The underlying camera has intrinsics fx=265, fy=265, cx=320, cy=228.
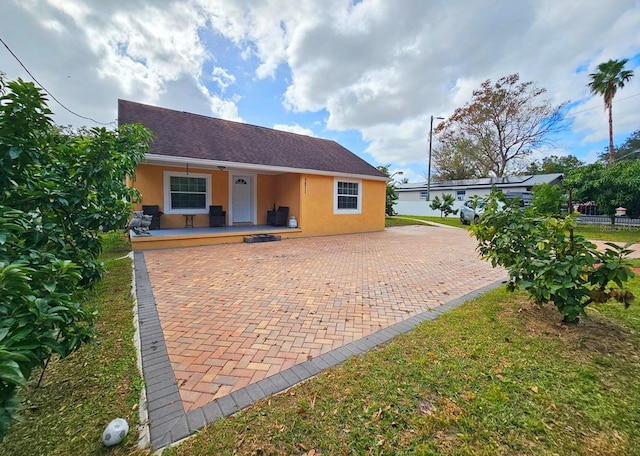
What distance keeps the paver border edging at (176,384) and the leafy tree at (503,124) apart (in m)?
28.4

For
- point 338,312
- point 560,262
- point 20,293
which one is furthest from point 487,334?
point 20,293

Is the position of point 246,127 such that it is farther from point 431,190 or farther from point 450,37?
point 431,190

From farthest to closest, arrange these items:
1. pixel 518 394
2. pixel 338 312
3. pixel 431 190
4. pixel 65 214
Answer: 1. pixel 431 190
2. pixel 338 312
3. pixel 65 214
4. pixel 518 394

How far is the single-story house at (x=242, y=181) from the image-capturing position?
31.6 ft

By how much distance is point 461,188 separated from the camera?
26781 millimetres

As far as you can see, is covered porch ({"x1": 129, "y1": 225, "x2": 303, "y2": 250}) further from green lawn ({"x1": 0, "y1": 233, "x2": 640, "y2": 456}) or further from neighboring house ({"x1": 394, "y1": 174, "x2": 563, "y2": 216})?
neighboring house ({"x1": 394, "y1": 174, "x2": 563, "y2": 216})

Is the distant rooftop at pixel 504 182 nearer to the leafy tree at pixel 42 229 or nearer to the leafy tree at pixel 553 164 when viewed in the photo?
the leafy tree at pixel 553 164

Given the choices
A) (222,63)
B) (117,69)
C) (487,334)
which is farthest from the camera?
(222,63)

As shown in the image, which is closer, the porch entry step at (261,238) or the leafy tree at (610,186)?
the porch entry step at (261,238)

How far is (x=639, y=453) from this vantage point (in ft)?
5.42

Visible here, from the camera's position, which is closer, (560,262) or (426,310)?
(560,262)

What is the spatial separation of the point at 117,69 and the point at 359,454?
14.8m

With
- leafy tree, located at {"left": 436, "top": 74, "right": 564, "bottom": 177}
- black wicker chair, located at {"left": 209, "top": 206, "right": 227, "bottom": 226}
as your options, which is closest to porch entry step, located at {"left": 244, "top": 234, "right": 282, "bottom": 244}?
black wicker chair, located at {"left": 209, "top": 206, "right": 227, "bottom": 226}

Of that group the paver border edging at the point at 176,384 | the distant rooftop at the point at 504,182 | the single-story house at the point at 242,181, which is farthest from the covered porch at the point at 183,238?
the distant rooftop at the point at 504,182
